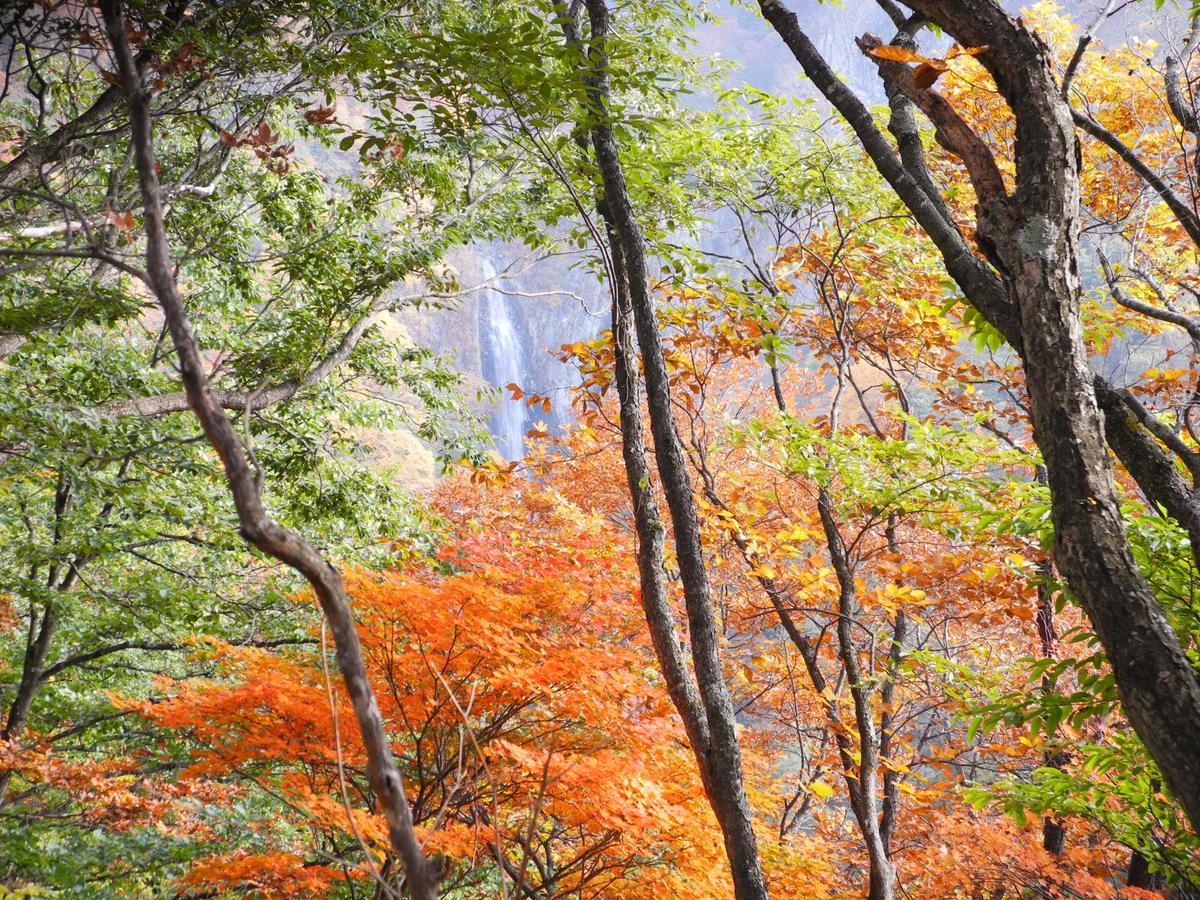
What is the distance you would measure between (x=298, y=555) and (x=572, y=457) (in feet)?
12.8

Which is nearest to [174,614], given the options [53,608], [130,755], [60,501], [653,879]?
[53,608]

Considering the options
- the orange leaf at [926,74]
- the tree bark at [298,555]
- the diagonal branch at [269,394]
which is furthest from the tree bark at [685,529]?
the diagonal branch at [269,394]

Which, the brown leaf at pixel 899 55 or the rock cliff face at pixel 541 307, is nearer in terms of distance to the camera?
the brown leaf at pixel 899 55

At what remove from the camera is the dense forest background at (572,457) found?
2000 millimetres

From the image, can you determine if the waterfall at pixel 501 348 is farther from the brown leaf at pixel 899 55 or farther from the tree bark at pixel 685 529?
the brown leaf at pixel 899 55

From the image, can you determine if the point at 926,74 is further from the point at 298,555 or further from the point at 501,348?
the point at 501,348

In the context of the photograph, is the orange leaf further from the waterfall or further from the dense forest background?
the waterfall

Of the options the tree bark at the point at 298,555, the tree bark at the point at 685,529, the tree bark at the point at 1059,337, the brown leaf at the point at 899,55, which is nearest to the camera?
the tree bark at the point at 298,555

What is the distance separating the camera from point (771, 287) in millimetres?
6184

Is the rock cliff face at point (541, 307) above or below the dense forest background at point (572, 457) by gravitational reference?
above

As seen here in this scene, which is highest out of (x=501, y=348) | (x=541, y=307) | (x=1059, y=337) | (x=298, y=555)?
(x=541, y=307)

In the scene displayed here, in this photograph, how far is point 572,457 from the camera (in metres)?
5.00

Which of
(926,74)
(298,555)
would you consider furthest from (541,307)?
(298,555)

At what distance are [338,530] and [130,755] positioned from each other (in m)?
4.61
